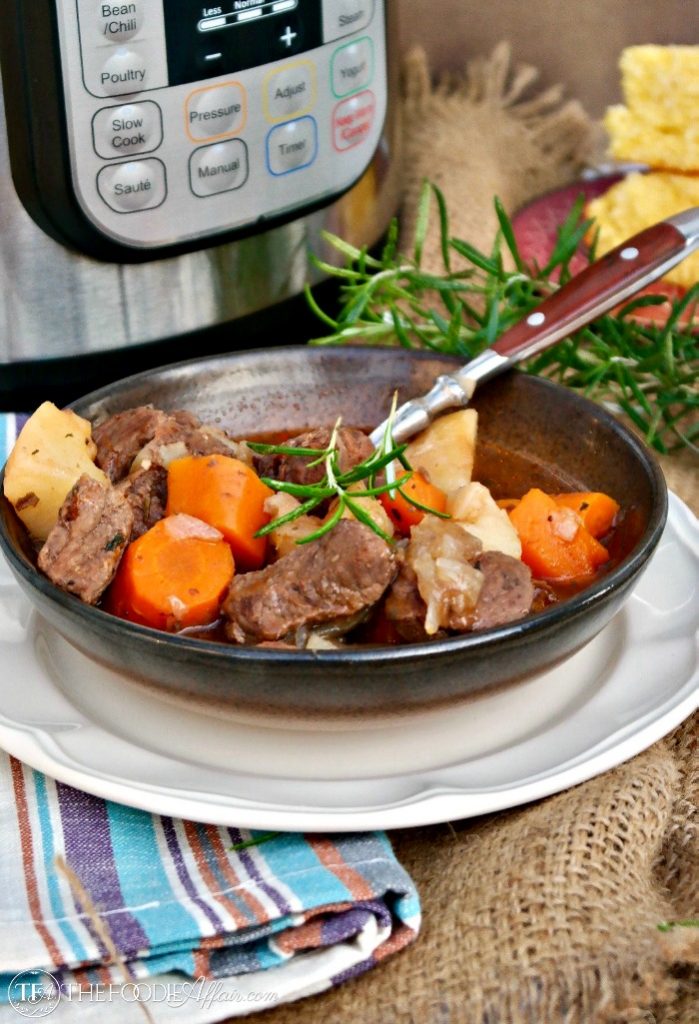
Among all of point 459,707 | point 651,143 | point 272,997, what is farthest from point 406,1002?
point 651,143

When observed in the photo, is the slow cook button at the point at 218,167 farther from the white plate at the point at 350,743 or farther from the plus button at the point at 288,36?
the white plate at the point at 350,743

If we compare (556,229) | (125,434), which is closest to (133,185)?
(125,434)

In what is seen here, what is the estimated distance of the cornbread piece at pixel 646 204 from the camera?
190cm

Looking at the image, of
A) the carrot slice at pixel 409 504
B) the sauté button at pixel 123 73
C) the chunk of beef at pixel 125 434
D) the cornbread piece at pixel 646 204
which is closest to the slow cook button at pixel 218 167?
the sauté button at pixel 123 73

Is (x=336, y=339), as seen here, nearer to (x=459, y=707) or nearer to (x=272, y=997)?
(x=459, y=707)

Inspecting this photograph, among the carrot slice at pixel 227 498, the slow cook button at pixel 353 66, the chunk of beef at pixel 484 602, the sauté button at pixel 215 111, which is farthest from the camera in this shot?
the slow cook button at pixel 353 66

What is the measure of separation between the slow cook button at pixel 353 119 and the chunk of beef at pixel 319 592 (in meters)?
0.69

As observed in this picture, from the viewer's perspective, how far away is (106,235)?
142 cm

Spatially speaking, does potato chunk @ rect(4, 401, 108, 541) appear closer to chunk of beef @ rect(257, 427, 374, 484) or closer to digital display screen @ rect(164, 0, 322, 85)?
chunk of beef @ rect(257, 427, 374, 484)

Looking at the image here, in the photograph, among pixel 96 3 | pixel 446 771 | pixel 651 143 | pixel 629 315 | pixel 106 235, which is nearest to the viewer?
pixel 446 771

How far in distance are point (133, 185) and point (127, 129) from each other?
2.4 inches

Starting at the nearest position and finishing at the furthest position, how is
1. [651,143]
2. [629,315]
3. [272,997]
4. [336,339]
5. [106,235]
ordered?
[272,997] < [106,235] < [336,339] < [629,315] < [651,143]

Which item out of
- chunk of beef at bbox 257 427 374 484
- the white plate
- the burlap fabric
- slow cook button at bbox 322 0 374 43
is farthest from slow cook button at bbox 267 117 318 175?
the burlap fabric

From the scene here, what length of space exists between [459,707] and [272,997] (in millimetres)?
269
